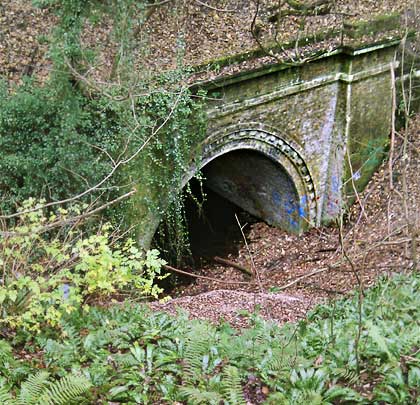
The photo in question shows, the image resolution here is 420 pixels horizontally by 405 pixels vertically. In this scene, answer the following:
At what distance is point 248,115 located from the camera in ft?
37.6

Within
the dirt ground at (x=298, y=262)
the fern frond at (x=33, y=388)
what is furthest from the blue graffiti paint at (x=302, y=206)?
the fern frond at (x=33, y=388)

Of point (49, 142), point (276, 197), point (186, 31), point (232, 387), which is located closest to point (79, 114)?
point (49, 142)

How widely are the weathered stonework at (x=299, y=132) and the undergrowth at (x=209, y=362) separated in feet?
17.1

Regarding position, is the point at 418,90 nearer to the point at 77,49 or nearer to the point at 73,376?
the point at 77,49

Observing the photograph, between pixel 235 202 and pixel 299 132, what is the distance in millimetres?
3157

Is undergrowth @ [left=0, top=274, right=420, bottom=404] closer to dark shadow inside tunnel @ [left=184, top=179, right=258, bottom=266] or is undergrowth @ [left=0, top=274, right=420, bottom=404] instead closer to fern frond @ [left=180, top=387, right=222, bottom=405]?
fern frond @ [left=180, top=387, right=222, bottom=405]

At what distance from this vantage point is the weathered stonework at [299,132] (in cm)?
1123

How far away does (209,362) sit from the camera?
202 inches

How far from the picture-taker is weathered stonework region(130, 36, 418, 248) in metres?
11.2

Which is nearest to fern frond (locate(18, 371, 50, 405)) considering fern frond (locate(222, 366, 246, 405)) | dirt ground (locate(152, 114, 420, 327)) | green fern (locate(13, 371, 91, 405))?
green fern (locate(13, 371, 91, 405))

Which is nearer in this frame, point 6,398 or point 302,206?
point 6,398

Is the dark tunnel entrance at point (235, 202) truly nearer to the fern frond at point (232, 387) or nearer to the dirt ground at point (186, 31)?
the dirt ground at point (186, 31)

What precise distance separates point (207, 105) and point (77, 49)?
2.77 meters

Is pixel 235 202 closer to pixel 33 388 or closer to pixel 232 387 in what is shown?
pixel 232 387
